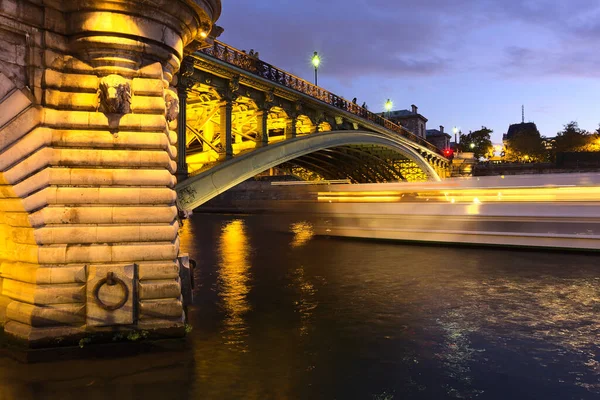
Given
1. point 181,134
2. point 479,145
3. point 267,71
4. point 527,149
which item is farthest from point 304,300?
point 479,145

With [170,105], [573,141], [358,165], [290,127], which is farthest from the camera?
[573,141]

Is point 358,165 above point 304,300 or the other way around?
above

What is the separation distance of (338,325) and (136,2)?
6.84 m

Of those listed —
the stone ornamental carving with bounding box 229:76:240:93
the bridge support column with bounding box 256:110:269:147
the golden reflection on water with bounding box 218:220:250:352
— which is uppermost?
the stone ornamental carving with bounding box 229:76:240:93

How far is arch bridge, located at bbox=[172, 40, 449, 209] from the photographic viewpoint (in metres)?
22.4

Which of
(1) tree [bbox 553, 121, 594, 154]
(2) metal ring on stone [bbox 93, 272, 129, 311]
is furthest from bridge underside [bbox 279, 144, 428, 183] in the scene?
(1) tree [bbox 553, 121, 594, 154]

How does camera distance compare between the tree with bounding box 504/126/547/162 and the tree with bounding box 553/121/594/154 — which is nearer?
the tree with bounding box 553/121/594/154

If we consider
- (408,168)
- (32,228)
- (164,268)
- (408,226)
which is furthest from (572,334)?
(408,168)

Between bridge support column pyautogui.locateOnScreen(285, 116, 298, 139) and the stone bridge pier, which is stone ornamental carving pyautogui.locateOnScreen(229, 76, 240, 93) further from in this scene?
the stone bridge pier

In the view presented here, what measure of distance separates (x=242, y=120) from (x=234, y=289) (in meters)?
19.6

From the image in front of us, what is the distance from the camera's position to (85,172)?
8.31 meters

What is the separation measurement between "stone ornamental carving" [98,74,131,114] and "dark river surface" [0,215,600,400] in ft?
13.2

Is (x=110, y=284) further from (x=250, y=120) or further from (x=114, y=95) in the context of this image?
(x=250, y=120)

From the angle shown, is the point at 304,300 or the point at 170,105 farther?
the point at 304,300
